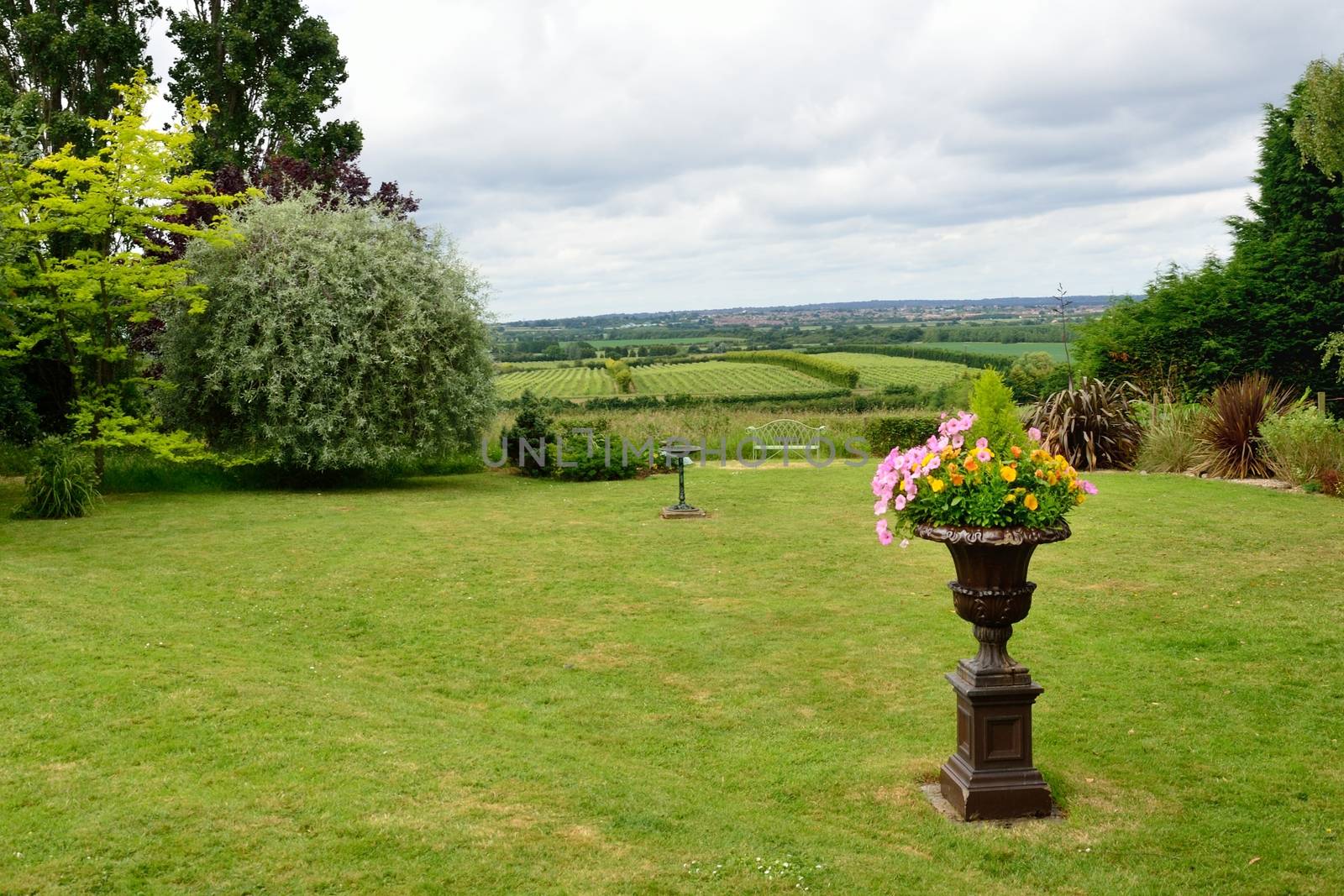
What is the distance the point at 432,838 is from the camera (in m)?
3.86

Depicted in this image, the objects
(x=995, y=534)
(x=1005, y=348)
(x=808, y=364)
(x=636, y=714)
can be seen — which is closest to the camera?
(x=995, y=534)

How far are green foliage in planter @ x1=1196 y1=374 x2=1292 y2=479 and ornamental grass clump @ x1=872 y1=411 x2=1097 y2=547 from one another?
12.4m

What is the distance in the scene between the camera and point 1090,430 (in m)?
16.8

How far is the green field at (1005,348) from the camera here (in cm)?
3819

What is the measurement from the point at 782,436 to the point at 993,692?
17632mm

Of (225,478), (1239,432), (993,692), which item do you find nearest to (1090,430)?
(1239,432)

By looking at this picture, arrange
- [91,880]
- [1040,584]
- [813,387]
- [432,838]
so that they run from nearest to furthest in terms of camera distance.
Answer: [91,880], [432,838], [1040,584], [813,387]

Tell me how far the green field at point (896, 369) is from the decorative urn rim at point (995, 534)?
1128 inches

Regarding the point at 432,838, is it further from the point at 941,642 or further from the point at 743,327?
the point at 743,327

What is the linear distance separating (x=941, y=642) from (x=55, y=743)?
18.3 ft

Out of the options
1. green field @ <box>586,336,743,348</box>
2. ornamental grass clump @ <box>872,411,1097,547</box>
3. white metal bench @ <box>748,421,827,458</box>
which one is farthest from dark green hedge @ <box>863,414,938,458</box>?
green field @ <box>586,336,743,348</box>

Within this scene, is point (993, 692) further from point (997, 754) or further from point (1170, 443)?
point (1170, 443)

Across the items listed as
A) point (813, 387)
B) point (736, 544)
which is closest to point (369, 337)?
point (736, 544)

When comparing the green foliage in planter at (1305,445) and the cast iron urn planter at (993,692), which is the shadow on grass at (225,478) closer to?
the green foliage in planter at (1305,445)
